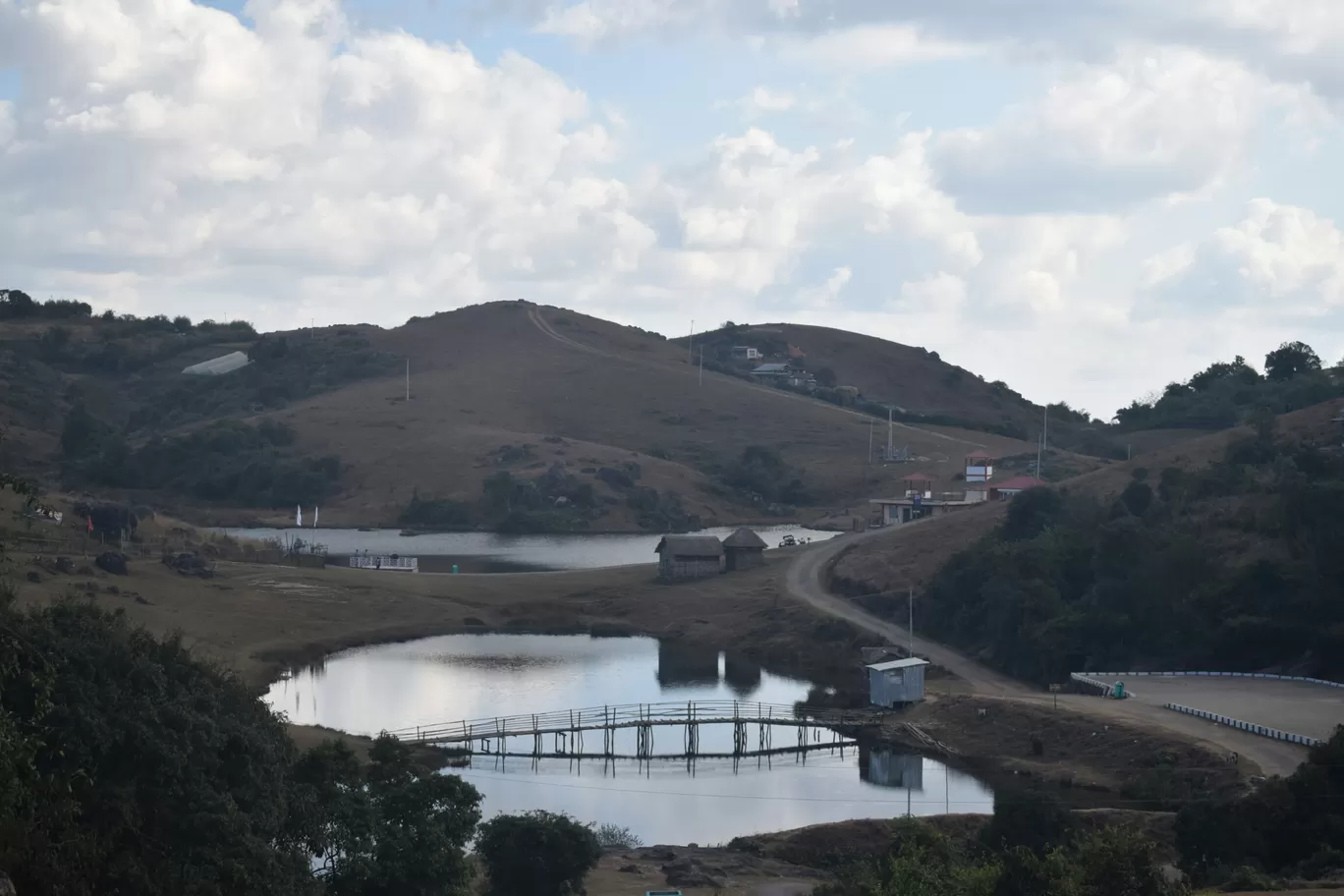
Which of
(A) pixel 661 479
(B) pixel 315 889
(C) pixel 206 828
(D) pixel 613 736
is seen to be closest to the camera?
(C) pixel 206 828

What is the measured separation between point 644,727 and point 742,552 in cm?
3175

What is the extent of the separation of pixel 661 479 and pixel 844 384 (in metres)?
60.4

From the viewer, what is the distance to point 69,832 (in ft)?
63.9

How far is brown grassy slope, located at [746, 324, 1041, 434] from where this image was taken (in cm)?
17562

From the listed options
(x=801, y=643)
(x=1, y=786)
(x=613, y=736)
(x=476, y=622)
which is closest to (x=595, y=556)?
(x=476, y=622)

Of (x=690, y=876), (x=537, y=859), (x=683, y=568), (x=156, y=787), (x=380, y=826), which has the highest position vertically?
(x=683, y=568)

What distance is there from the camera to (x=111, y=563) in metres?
68.3

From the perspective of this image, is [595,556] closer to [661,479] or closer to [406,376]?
[661,479]

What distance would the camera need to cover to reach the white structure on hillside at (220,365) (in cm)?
16625

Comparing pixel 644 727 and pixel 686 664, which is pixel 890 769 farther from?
pixel 686 664

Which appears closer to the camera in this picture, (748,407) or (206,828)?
(206,828)

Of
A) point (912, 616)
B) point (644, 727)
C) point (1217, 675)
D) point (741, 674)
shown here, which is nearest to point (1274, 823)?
point (644, 727)

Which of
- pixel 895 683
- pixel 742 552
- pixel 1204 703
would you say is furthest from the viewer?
pixel 742 552

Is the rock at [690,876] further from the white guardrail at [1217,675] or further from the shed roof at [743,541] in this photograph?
the shed roof at [743,541]
